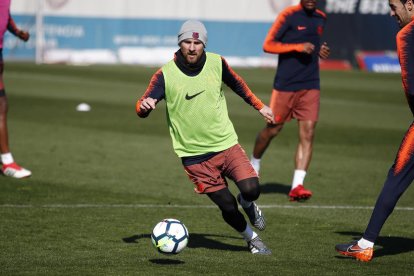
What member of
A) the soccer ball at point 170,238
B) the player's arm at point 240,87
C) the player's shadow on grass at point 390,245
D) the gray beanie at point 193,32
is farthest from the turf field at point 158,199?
the gray beanie at point 193,32

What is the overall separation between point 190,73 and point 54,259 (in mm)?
1934

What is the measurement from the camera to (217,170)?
27.8 ft

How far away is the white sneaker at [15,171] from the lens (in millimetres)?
12891

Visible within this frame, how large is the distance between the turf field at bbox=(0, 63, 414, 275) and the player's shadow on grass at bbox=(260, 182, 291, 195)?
0.09 feet

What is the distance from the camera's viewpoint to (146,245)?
8773 millimetres

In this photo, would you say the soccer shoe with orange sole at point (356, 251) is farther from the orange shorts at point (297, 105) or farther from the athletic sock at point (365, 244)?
the orange shorts at point (297, 105)

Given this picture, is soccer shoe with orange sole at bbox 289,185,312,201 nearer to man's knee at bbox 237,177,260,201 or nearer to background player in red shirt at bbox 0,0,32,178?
man's knee at bbox 237,177,260,201

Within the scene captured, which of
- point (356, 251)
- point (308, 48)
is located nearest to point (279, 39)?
point (308, 48)

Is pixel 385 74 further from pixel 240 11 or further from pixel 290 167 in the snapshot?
pixel 290 167

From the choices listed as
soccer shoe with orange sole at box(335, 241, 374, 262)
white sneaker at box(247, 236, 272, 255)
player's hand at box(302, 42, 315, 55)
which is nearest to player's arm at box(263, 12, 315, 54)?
player's hand at box(302, 42, 315, 55)

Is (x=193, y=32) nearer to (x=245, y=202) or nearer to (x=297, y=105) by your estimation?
(x=245, y=202)

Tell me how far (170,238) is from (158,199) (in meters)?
3.70

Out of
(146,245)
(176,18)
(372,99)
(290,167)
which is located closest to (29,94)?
(372,99)

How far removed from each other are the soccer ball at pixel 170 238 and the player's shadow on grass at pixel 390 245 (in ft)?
5.73
